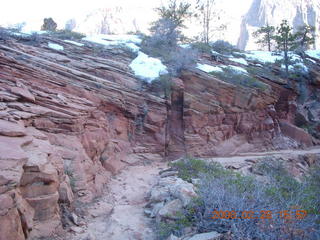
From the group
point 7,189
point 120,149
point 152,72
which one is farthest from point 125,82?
point 7,189

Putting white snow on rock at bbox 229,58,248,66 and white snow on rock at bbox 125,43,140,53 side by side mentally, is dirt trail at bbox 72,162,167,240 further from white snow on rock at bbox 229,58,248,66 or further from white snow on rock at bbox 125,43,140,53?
white snow on rock at bbox 229,58,248,66

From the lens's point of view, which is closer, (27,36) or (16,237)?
(16,237)

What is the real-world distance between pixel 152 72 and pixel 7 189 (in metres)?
8.73

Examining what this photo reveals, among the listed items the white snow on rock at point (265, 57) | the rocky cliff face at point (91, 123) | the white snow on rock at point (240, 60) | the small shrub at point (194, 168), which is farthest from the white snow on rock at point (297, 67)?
the small shrub at point (194, 168)

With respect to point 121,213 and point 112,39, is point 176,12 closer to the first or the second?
point 112,39

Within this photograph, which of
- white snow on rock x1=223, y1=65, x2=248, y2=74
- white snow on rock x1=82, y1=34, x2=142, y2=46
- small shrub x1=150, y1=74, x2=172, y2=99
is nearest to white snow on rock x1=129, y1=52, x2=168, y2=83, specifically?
small shrub x1=150, y1=74, x2=172, y2=99

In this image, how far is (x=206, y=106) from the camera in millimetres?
11508

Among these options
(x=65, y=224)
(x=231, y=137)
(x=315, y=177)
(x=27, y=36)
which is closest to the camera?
(x=65, y=224)

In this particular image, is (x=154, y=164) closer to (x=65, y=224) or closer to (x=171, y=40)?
(x=65, y=224)

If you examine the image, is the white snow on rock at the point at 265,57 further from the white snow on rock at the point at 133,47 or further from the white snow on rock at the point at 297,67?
the white snow on rock at the point at 133,47

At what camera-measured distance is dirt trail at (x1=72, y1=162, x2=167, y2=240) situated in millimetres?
4453

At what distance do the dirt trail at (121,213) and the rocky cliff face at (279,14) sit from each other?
170 ft
